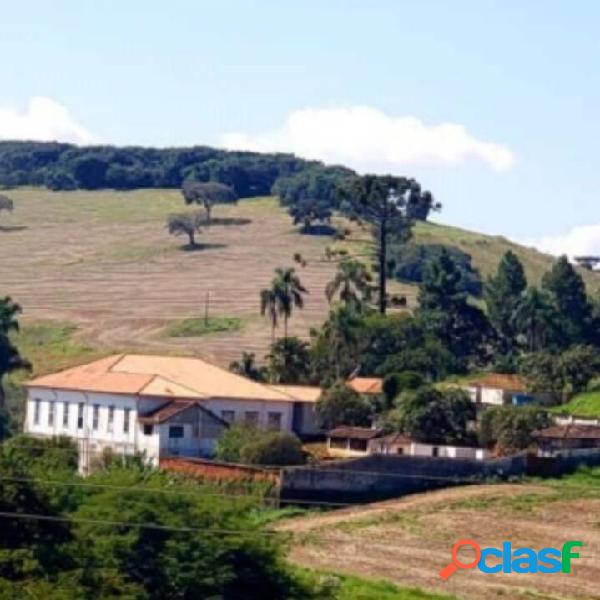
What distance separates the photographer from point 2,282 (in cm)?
15738

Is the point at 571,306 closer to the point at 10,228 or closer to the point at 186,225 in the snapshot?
the point at 186,225

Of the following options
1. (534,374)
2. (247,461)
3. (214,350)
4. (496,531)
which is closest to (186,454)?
(247,461)

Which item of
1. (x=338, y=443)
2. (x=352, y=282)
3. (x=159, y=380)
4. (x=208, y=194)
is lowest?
(x=338, y=443)

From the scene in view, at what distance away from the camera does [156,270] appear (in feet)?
525

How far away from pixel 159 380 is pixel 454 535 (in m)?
19.5

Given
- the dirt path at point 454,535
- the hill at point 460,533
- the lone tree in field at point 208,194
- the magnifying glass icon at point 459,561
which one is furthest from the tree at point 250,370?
the lone tree in field at point 208,194

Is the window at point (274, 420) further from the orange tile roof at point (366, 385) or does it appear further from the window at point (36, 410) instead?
the window at point (36, 410)

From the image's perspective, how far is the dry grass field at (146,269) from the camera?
131 m

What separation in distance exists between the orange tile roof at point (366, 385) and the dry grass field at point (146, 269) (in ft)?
83.9

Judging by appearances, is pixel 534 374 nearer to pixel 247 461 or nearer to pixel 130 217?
pixel 247 461

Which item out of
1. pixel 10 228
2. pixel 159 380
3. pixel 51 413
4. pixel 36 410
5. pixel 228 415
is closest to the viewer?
pixel 228 415

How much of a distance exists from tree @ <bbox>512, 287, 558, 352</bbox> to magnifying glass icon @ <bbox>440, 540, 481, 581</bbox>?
147 feet

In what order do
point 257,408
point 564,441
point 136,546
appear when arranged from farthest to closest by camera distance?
point 257,408 → point 564,441 → point 136,546

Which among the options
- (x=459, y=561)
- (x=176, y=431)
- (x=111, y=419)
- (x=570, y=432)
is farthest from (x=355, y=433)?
(x=459, y=561)
